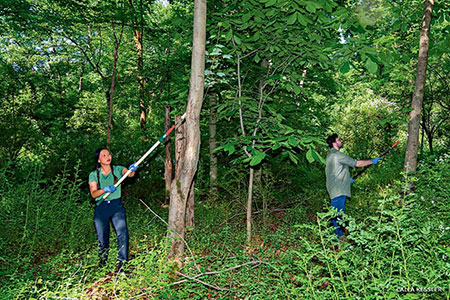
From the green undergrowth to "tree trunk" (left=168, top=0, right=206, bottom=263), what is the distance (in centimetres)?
26

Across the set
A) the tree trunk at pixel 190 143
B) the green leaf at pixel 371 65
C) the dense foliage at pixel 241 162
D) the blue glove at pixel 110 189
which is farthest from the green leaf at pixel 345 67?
the blue glove at pixel 110 189

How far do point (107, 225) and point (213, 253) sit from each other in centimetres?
169

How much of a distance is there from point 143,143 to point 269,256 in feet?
24.6

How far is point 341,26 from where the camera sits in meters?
A: 4.29

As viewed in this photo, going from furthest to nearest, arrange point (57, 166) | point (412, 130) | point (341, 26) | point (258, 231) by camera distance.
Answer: point (57, 166) < point (258, 231) < point (412, 130) < point (341, 26)

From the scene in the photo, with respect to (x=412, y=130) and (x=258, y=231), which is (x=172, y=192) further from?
(x=412, y=130)

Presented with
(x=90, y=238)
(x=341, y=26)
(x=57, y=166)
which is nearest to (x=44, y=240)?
(x=90, y=238)

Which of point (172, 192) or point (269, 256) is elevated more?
point (172, 192)

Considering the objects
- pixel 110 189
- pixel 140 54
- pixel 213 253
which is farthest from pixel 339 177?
pixel 140 54

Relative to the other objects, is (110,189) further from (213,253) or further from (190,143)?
(213,253)

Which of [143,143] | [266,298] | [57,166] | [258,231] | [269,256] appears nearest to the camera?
[266,298]

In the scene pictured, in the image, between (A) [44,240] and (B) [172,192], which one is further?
(A) [44,240]

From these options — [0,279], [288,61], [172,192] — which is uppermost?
[288,61]

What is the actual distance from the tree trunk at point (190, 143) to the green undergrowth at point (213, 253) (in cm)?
26
